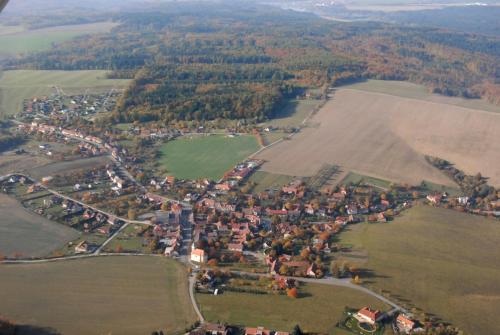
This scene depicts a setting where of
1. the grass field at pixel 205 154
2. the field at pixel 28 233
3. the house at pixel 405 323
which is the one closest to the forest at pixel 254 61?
the grass field at pixel 205 154

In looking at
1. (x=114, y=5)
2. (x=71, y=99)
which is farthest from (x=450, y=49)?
(x=114, y=5)

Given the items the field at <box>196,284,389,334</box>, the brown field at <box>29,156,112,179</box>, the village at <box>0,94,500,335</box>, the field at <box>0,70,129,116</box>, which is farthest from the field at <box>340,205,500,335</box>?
the field at <box>0,70,129,116</box>

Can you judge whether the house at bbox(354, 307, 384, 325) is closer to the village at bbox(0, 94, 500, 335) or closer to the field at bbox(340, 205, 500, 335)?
the village at bbox(0, 94, 500, 335)

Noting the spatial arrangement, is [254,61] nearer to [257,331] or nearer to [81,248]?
[81,248]

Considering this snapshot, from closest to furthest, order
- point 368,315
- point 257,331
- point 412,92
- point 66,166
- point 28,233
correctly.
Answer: point 257,331, point 368,315, point 28,233, point 66,166, point 412,92

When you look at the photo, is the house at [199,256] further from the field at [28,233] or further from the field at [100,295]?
the field at [28,233]

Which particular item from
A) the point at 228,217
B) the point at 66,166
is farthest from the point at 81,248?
the point at 66,166
